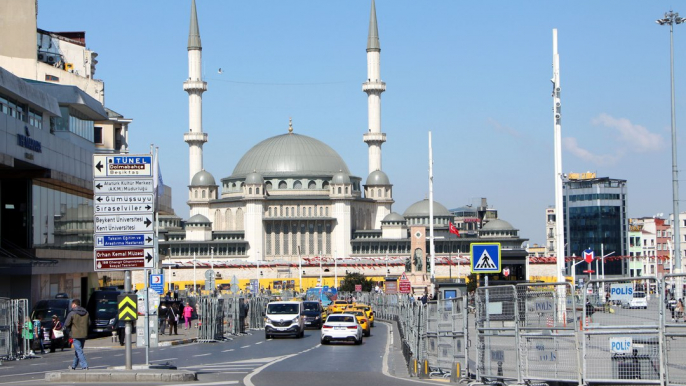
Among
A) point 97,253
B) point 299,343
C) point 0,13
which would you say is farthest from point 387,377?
point 0,13

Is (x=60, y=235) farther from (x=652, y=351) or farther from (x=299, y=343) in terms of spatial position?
(x=652, y=351)

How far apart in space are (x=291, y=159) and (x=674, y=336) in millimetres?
148798

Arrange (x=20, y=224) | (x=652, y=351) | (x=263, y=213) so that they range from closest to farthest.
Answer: (x=652, y=351), (x=20, y=224), (x=263, y=213)

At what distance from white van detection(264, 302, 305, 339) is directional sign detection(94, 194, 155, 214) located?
65.4 feet

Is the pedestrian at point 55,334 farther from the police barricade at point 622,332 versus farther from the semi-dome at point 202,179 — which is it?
the semi-dome at point 202,179

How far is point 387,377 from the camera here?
872 inches

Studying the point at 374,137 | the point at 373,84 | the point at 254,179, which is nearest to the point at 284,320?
the point at 373,84

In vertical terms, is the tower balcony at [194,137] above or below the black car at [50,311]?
above

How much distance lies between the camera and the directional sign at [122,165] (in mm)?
21750

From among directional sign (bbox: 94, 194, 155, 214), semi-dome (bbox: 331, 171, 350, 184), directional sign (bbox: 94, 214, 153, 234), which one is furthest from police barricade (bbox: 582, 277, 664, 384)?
semi-dome (bbox: 331, 171, 350, 184)

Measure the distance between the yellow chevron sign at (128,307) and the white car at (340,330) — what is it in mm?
15808

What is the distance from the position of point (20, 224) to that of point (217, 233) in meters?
106

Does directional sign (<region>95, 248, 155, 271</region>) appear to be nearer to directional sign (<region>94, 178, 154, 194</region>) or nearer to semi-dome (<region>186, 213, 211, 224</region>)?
directional sign (<region>94, 178, 154, 194</region>)

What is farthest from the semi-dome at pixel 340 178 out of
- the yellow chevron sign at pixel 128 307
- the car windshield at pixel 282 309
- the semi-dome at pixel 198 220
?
the yellow chevron sign at pixel 128 307
